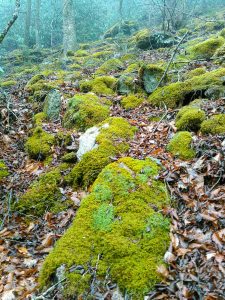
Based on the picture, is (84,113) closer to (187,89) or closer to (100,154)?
(100,154)

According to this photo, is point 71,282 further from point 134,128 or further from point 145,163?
point 134,128

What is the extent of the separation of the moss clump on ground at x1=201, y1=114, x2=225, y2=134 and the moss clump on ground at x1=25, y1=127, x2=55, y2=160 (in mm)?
3094

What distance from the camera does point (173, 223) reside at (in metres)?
3.80

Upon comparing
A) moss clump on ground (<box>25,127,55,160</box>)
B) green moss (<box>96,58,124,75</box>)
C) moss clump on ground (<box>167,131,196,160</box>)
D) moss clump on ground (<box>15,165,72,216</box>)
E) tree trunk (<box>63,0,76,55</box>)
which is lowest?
moss clump on ground (<box>15,165,72,216</box>)

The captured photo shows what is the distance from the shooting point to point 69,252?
3502mm

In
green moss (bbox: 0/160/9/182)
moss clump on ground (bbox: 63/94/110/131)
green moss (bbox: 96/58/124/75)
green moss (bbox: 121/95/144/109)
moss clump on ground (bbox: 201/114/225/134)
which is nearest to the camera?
moss clump on ground (bbox: 201/114/225/134)

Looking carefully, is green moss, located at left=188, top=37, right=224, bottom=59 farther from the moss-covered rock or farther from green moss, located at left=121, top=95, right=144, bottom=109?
green moss, located at left=121, top=95, right=144, bottom=109

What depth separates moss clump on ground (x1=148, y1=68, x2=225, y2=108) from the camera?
6.92 meters

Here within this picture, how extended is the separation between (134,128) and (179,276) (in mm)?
3601

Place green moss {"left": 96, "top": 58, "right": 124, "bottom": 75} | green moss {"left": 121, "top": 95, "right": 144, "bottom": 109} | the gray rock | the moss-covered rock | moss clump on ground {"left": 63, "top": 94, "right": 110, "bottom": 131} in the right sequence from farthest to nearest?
green moss {"left": 96, "top": 58, "right": 124, "bottom": 75} → the moss-covered rock → the gray rock → green moss {"left": 121, "top": 95, "right": 144, "bottom": 109} → moss clump on ground {"left": 63, "top": 94, "right": 110, "bottom": 131}

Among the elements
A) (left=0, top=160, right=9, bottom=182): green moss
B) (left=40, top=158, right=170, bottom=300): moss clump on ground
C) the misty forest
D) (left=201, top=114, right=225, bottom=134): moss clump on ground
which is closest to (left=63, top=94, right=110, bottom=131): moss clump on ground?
the misty forest

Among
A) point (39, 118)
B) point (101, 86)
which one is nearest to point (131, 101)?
point (101, 86)

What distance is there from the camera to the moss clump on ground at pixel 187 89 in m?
→ 6.92

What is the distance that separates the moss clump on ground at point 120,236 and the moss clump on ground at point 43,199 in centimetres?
103
